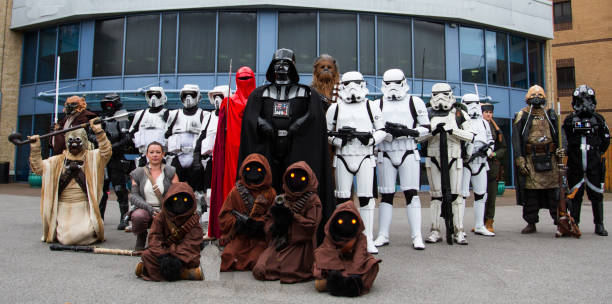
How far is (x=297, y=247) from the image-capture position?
3.80 m

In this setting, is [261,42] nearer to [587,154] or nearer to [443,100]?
[443,100]

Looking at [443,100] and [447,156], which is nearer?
[447,156]

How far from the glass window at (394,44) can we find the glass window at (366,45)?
0.26m

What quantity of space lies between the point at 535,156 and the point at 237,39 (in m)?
10.9

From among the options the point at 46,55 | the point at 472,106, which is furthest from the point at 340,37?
the point at 46,55

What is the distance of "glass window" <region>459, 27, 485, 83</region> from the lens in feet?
53.5

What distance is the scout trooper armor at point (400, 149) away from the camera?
17.1ft

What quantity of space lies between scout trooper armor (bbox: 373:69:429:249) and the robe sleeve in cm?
169

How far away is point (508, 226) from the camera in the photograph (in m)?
7.32

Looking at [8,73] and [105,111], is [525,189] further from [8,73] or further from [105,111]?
[8,73]

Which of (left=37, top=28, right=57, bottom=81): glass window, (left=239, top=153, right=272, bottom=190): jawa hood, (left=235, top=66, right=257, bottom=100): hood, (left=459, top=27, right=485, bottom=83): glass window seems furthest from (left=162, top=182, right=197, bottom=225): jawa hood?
(left=37, top=28, right=57, bottom=81): glass window

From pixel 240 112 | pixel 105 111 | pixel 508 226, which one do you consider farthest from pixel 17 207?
pixel 508 226

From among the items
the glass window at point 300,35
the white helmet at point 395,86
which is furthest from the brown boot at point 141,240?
the glass window at point 300,35

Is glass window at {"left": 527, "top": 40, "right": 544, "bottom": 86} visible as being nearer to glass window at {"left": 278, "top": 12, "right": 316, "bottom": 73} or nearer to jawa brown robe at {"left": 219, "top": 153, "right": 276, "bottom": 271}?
glass window at {"left": 278, "top": 12, "right": 316, "bottom": 73}
